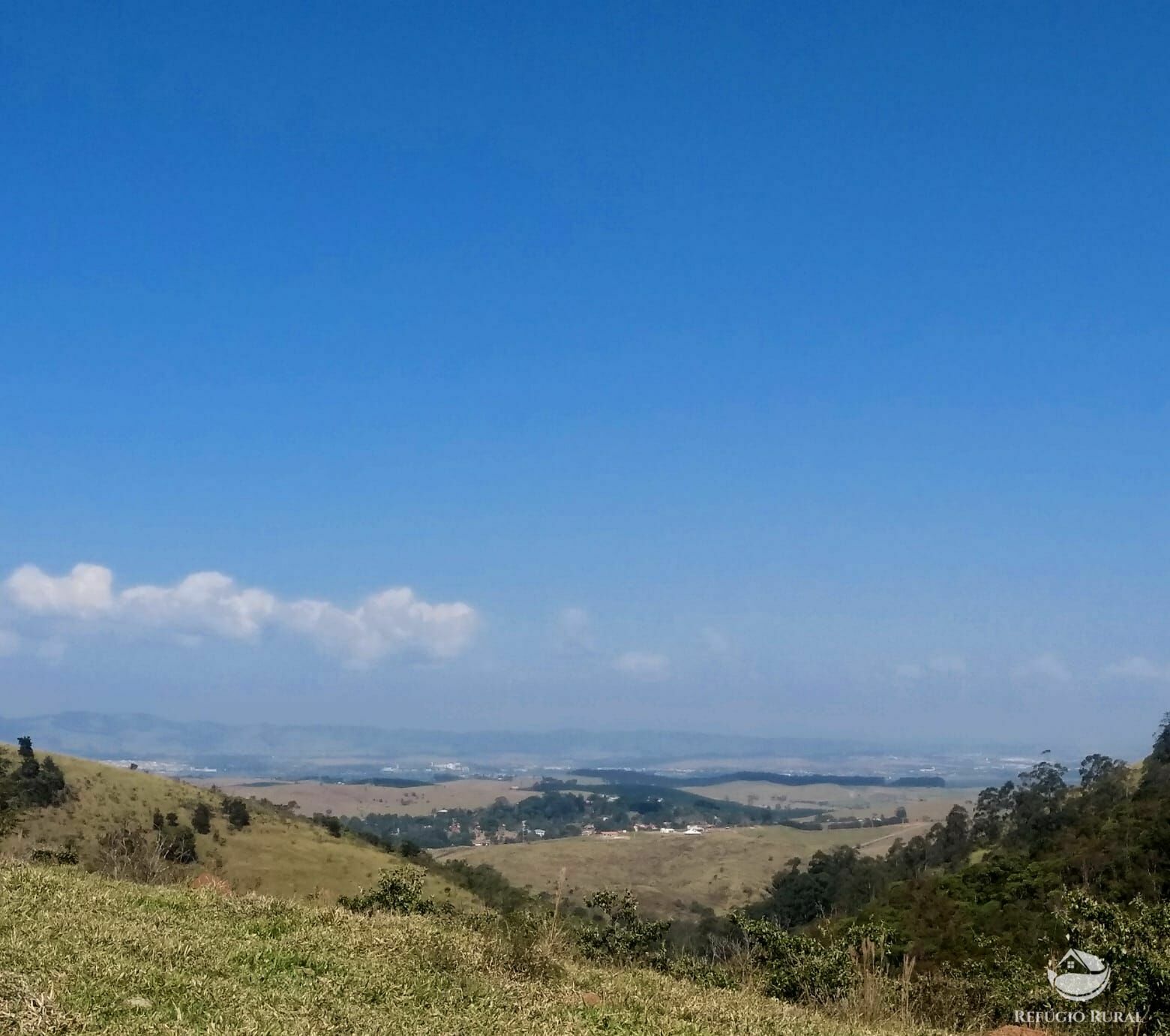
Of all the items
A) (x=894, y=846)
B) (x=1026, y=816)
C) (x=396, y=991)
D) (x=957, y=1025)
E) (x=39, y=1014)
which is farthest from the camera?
(x=894, y=846)

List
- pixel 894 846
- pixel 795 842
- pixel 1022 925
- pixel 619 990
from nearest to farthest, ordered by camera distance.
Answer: pixel 619 990, pixel 1022 925, pixel 894 846, pixel 795 842

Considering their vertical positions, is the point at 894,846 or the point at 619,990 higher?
the point at 619,990

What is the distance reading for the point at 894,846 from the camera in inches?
A: 3775

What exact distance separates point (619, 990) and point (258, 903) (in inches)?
229

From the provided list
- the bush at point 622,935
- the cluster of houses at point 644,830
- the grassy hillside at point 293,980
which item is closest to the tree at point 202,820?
the bush at point 622,935

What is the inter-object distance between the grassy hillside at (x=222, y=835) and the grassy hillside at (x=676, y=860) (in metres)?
38.0

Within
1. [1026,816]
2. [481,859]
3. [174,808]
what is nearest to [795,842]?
[481,859]

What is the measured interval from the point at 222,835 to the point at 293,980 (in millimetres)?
65109

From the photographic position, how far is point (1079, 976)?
1274cm

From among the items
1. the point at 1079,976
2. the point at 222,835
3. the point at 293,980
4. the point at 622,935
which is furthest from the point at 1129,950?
the point at 222,835

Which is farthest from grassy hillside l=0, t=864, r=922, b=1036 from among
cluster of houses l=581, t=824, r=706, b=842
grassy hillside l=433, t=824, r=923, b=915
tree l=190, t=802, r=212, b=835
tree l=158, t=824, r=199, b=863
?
cluster of houses l=581, t=824, r=706, b=842

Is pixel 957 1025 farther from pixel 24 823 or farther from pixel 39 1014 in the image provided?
pixel 24 823

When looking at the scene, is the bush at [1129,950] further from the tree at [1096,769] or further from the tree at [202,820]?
the tree at [1096,769]

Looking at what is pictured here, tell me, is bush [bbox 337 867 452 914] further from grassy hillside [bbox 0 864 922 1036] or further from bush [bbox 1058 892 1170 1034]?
bush [bbox 1058 892 1170 1034]
